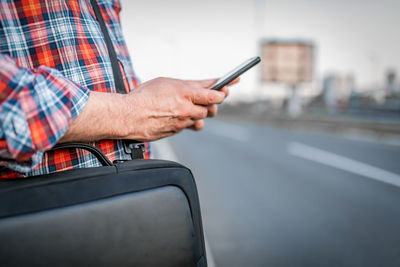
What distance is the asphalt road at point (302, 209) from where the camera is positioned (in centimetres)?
309

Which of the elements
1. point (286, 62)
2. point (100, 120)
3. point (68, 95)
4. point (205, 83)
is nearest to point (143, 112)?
point (100, 120)

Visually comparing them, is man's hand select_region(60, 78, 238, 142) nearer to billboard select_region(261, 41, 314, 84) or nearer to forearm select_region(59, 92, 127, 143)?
forearm select_region(59, 92, 127, 143)

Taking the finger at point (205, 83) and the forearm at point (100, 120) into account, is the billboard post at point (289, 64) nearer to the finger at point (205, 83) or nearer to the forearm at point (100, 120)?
the finger at point (205, 83)

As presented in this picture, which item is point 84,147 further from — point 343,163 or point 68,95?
point 343,163

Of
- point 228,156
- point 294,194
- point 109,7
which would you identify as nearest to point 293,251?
point 294,194

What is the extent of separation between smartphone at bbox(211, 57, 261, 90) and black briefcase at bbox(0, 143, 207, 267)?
0.44 m

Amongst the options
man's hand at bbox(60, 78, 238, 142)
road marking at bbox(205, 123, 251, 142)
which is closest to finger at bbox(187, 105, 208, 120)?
man's hand at bbox(60, 78, 238, 142)

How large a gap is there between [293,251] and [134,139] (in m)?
2.55

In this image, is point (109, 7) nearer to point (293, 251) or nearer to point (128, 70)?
point (128, 70)

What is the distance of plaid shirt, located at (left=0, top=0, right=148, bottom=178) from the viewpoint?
0.74 meters

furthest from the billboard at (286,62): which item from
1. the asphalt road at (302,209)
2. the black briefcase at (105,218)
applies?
the black briefcase at (105,218)

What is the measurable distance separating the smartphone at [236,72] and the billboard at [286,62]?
28.7 meters

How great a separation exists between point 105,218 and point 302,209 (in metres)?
3.96

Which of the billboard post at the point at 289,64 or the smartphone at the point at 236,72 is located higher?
the smartphone at the point at 236,72
